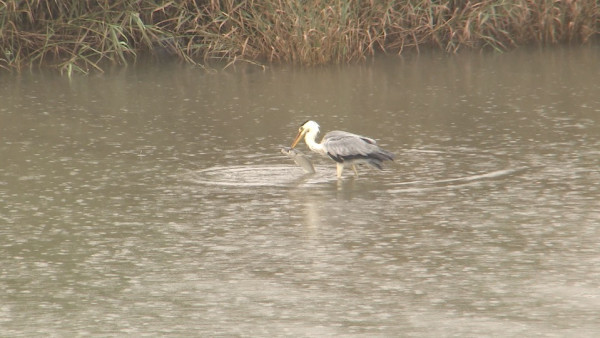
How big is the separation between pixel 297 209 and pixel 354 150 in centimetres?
85

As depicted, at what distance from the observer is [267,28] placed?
12984 millimetres

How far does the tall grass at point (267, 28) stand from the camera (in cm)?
1285

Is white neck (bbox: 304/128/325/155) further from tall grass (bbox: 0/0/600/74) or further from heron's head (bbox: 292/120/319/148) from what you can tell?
tall grass (bbox: 0/0/600/74)

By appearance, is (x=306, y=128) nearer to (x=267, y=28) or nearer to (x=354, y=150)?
(x=354, y=150)

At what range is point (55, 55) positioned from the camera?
13.6 meters

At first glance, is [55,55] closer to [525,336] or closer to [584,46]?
[584,46]

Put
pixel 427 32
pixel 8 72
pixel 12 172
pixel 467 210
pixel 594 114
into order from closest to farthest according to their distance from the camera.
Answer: pixel 467 210, pixel 12 172, pixel 594 114, pixel 8 72, pixel 427 32

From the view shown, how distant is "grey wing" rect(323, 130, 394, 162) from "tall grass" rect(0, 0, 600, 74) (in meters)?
4.54

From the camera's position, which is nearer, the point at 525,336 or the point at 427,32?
the point at 525,336

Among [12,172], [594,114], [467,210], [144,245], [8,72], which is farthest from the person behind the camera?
[8,72]

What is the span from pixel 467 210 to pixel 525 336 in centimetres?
227

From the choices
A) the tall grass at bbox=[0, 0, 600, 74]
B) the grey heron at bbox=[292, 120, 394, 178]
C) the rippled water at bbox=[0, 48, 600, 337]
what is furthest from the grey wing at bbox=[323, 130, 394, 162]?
the tall grass at bbox=[0, 0, 600, 74]

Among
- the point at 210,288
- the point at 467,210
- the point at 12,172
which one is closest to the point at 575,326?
the point at 210,288

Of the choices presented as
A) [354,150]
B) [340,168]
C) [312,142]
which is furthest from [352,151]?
[312,142]
